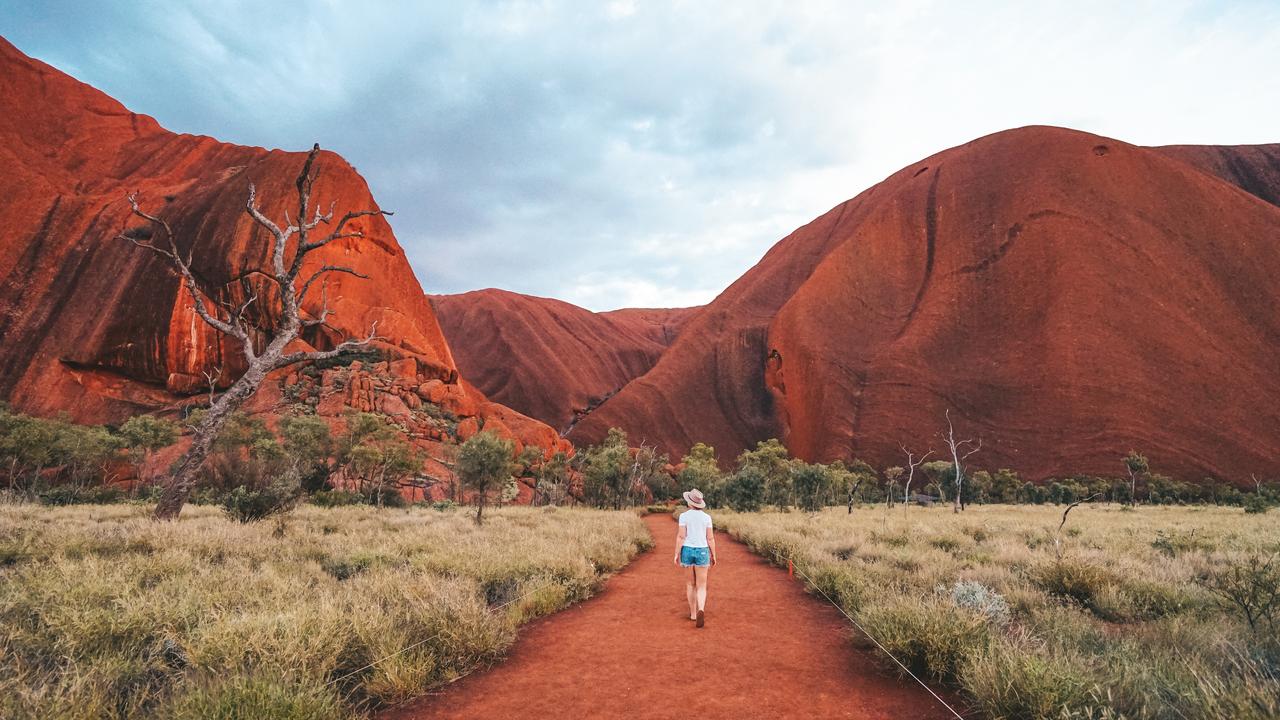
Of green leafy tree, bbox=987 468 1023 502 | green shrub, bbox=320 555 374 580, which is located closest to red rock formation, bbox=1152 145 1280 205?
green leafy tree, bbox=987 468 1023 502

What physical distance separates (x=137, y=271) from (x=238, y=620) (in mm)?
62868

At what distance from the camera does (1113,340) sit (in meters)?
55.7

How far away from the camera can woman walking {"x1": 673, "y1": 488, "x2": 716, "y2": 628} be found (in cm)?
687

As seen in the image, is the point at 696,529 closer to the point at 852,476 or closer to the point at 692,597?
the point at 692,597

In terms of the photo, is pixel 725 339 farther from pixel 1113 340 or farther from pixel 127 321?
pixel 127 321

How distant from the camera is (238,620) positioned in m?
4.23

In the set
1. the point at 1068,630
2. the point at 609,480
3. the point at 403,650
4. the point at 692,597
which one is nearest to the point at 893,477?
the point at 609,480

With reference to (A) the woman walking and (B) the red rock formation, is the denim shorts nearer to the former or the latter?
(A) the woman walking

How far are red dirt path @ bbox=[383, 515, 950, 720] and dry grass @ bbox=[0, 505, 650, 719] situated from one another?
48 cm

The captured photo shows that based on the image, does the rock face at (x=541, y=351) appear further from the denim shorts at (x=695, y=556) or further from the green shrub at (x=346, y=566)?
the denim shorts at (x=695, y=556)

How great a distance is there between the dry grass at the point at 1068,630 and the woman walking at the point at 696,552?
1968 mm

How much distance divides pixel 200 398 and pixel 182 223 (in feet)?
65.0

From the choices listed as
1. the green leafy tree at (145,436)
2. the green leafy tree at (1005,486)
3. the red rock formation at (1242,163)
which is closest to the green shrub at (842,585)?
the green leafy tree at (145,436)

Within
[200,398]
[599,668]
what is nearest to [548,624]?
[599,668]
